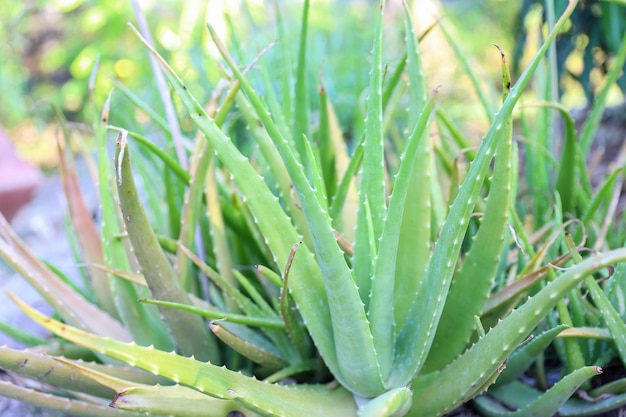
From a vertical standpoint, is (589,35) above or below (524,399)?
above

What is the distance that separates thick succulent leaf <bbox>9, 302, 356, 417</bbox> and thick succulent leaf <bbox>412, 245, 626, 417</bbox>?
0.37ft

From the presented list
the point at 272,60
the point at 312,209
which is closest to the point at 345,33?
the point at 272,60

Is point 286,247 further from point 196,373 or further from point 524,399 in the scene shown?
point 524,399

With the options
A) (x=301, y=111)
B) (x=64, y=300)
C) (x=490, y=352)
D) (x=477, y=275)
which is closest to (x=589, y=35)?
(x=301, y=111)

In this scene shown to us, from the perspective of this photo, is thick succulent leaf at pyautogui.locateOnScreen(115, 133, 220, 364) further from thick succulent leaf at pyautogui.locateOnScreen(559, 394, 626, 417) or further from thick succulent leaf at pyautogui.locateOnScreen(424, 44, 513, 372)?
thick succulent leaf at pyautogui.locateOnScreen(559, 394, 626, 417)

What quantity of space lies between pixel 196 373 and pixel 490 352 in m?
0.26

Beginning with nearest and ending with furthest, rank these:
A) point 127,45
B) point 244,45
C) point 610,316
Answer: point 610,316
point 244,45
point 127,45

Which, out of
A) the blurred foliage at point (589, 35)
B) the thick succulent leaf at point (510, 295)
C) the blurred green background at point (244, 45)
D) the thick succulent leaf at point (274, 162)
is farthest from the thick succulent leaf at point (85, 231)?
the blurred foliage at point (589, 35)

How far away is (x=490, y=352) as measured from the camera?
1.69 feet

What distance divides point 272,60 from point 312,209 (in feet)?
4.38

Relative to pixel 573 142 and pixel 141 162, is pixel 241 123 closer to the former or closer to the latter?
pixel 141 162

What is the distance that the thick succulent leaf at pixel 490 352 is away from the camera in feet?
1.38

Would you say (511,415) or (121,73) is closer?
(511,415)

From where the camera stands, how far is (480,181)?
502 mm
